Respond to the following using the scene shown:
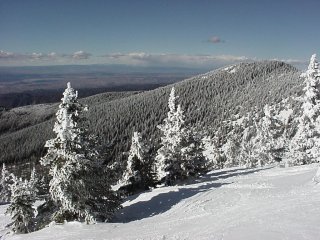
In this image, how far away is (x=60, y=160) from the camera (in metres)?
28.1

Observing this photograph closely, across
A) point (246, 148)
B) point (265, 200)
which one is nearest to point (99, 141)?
point (265, 200)

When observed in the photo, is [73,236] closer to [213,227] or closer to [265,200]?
[213,227]

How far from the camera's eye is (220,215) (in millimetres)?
23188

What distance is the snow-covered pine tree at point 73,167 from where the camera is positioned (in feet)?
90.1

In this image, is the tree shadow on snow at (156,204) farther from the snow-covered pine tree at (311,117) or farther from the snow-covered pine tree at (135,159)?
the snow-covered pine tree at (311,117)

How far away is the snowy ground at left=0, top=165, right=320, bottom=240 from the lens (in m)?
17.3

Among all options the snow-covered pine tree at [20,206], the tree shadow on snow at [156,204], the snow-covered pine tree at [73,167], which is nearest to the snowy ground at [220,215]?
the tree shadow on snow at [156,204]

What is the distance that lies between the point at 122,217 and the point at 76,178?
5193 millimetres

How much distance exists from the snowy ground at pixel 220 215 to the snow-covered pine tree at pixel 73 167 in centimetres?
166

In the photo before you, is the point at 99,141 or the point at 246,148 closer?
the point at 99,141

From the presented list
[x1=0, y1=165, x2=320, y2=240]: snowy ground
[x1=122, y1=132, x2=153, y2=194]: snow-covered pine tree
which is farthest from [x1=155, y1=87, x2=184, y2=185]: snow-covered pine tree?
[x1=0, y1=165, x2=320, y2=240]: snowy ground

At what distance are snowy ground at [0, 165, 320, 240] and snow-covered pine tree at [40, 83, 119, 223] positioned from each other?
1.66 metres

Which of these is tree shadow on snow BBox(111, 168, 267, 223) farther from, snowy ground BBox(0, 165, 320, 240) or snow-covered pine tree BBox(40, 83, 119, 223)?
snow-covered pine tree BBox(40, 83, 119, 223)

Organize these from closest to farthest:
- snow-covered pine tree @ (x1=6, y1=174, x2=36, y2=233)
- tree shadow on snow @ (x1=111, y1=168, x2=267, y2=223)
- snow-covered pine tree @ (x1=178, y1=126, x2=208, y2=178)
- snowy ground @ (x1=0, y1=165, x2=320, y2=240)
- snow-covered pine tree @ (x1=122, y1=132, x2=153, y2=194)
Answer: snowy ground @ (x1=0, y1=165, x2=320, y2=240) → tree shadow on snow @ (x1=111, y1=168, x2=267, y2=223) → snow-covered pine tree @ (x1=6, y1=174, x2=36, y2=233) → snow-covered pine tree @ (x1=178, y1=126, x2=208, y2=178) → snow-covered pine tree @ (x1=122, y1=132, x2=153, y2=194)
